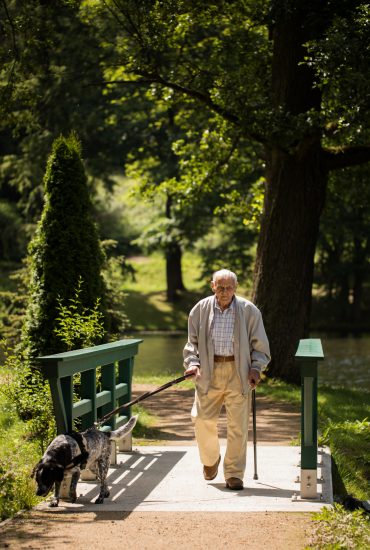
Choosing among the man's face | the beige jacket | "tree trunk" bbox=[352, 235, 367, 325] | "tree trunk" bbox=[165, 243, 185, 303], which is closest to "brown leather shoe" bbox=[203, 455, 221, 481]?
the beige jacket

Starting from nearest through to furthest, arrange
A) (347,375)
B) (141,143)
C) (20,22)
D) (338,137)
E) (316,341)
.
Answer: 1. (316,341)
2. (20,22)
3. (338,137)
4. (347,375)
5. (141,143)

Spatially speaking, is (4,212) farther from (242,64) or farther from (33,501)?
(33,501)

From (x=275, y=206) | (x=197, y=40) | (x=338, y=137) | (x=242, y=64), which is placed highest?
(x=197, y=40)

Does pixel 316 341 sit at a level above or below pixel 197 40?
below

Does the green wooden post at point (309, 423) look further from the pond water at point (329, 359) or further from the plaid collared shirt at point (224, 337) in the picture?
the pond water at point (329, 359)

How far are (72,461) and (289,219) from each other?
34.3ft

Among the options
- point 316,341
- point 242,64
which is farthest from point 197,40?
point 316,341

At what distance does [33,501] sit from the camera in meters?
7.37

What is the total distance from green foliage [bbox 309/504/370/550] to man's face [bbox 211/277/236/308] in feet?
6.36

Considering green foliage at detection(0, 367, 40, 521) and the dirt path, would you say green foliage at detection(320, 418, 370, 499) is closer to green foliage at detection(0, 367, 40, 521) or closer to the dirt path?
the dirt path

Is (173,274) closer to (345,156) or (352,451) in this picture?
(345,156)

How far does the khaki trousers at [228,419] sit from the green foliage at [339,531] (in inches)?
49.7

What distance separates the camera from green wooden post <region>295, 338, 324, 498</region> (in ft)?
24.4

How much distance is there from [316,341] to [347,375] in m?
17.8
